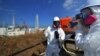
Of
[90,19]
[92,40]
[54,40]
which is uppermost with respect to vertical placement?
[90,19]


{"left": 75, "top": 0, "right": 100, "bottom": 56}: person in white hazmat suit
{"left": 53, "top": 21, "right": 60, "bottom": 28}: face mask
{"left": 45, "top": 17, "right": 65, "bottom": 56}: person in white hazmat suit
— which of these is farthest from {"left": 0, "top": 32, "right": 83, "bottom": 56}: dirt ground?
{"left": 75, "top": 0, "right": 100, "bottom": 56}: person in white hazmat suit

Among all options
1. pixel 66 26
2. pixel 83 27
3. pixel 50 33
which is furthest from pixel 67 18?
pixel 83 27

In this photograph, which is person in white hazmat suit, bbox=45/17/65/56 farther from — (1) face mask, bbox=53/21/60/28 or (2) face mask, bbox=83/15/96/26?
(2) face mask, bbox=83/15/96/26

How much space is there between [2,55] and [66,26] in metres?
3.60

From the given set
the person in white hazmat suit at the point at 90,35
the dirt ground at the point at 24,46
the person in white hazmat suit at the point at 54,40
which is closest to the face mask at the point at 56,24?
the person in white hazmat suit at the point at 54,40

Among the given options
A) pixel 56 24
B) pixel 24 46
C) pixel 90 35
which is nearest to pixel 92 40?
pixel 90 35

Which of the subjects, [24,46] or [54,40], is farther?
[24,46]

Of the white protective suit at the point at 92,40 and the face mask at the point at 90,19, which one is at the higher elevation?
the face mask at the point at 90,19

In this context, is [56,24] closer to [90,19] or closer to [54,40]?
[54,40]

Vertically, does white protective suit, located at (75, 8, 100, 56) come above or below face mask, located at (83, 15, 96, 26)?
below

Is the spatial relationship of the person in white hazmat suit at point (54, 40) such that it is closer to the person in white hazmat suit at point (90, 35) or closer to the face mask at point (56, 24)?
the face mask at point (56, 24)

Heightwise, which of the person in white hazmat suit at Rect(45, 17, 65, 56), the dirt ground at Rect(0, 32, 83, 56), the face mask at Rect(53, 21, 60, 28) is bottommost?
the dirt ground at Rect(0, 32, 83, 56)

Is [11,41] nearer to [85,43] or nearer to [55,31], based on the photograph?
[55,31]

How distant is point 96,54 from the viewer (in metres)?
2.93
